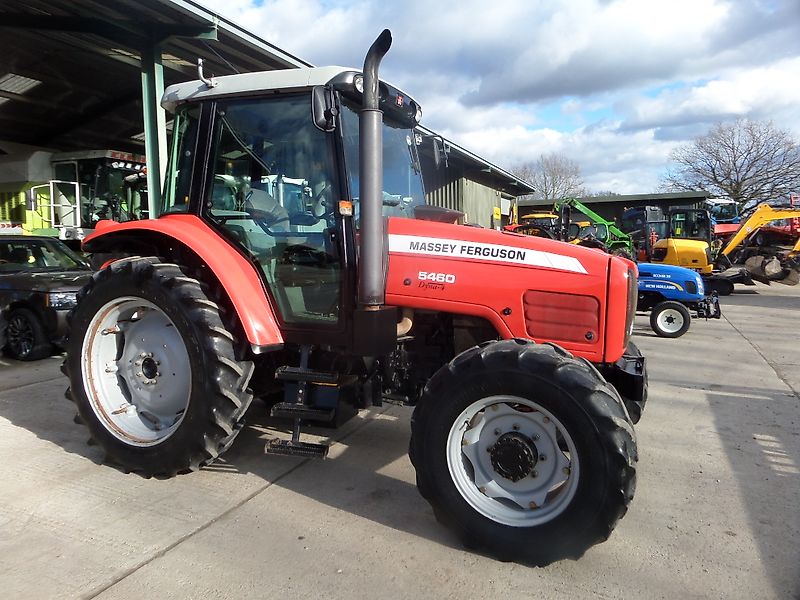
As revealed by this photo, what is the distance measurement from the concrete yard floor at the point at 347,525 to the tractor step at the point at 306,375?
66 centimetres

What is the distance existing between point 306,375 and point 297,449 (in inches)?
16.2

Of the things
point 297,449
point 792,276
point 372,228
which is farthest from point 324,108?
point 792,276

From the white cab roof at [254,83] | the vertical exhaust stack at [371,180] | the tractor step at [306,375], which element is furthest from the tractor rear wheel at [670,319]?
the white cab roof at [254,83]

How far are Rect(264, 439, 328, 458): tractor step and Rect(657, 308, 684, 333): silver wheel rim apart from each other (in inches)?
297

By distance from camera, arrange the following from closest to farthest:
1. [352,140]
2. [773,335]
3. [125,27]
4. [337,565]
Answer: [337,565]
[352,140]
[125,27]
[773,335]

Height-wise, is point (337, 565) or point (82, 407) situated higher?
point (82, 407)

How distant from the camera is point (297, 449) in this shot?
9.95 ft

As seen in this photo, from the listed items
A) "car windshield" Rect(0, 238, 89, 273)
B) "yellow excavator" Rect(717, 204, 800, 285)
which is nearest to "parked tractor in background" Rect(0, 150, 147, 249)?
"car windshield" Rect(0, 238, 89, 273)

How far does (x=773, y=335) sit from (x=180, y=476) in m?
9.28

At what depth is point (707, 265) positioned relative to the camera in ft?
46.1

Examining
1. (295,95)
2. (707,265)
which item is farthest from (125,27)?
(707,265)

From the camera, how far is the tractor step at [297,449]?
9.83 feet

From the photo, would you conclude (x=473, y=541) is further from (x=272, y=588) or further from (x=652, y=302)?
(x=652, y=302)

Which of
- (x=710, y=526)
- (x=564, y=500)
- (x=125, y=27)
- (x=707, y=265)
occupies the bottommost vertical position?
(x=710, y=526)
